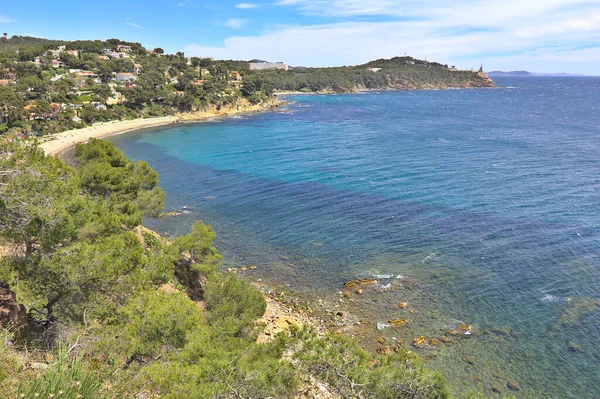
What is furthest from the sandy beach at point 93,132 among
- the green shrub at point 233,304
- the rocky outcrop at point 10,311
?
the rocky outcrop at point 10,311

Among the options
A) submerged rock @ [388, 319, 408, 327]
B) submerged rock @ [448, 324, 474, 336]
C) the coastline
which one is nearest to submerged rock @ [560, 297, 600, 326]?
submerged rock @ [448, 324, 474, 336]

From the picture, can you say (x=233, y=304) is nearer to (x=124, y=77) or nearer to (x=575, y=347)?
(x=575, y=347)

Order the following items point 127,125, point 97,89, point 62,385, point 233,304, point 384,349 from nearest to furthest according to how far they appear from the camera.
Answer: point 62,385 < point 233,304 < point 384,349 < point 127,125 < point 97,89

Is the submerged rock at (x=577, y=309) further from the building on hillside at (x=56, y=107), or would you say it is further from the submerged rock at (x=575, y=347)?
the building on hillside at (x=56, y=107)

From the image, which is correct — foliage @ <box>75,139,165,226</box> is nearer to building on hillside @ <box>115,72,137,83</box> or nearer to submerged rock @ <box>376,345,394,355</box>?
submerged rock @ <box>376,345,394,355</box>

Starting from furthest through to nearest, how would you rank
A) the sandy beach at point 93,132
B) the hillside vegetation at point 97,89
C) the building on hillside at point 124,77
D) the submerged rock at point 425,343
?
the building on hillside at point 124,77 → the hillside vegetation at point 97,89 → the sandy beach at point 93,132 → the submerged rock at point 425,343

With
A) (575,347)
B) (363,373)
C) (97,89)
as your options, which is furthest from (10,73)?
(575,347)
